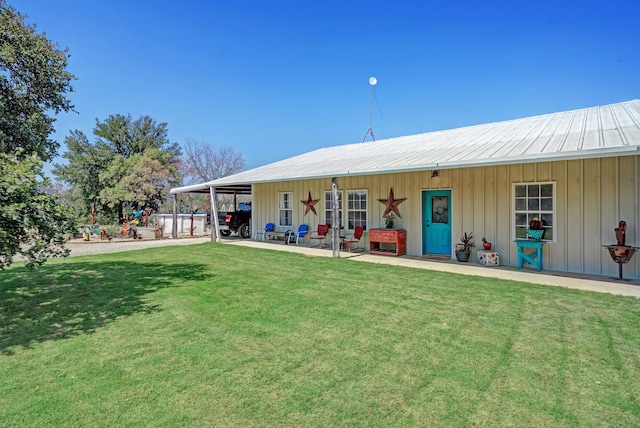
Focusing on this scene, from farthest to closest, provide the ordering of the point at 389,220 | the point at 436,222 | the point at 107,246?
the point at 107,246 → the point at 389,220 → the point at 436,222

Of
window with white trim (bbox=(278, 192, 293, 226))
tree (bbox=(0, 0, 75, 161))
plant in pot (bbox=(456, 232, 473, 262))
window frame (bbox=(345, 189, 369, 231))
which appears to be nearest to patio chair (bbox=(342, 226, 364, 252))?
window frame (bbox=(345, 189, 369, 231))

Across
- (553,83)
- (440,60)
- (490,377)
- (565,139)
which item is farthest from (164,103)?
(490,377)

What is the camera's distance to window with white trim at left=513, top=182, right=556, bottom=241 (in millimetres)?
7617

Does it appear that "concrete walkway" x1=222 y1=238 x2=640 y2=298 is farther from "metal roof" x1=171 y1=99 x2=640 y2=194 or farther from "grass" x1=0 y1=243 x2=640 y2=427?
"metal roof" x1=171 y1=99 x2=640 y2=194

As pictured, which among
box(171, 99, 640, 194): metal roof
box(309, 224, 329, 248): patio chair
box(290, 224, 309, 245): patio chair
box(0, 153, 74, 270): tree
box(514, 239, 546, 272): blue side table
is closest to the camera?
box(0, 153, 74, 270): tree

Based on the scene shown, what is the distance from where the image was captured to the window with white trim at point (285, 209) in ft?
44.9

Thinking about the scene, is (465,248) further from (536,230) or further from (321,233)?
(321,233)

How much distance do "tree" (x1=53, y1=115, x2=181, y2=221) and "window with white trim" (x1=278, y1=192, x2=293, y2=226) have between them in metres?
14.5

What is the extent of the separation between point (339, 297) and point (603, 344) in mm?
3199

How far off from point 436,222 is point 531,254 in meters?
2.41

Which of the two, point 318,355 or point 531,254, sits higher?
point 531,254

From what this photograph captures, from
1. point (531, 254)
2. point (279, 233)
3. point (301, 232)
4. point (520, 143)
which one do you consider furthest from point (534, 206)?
point (279, 233)

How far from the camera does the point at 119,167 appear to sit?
83.0ft

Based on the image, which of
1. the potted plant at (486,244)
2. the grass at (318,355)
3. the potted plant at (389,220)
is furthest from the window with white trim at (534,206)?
the potted plant at (389,220)
